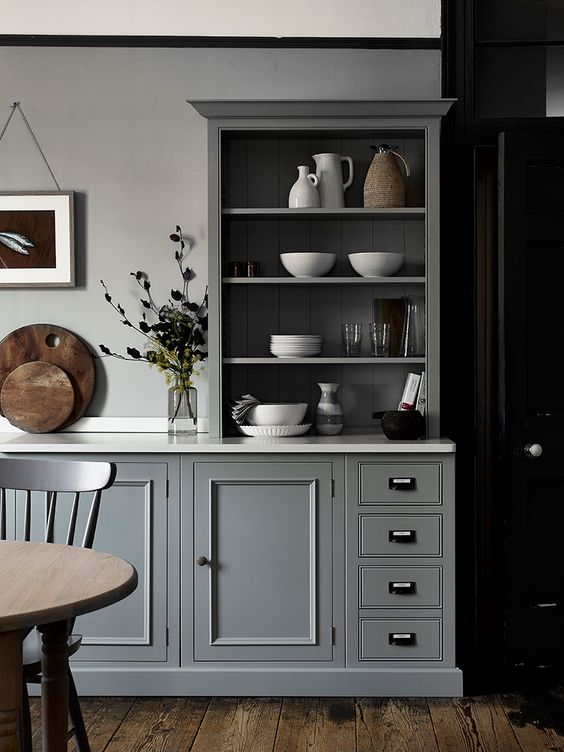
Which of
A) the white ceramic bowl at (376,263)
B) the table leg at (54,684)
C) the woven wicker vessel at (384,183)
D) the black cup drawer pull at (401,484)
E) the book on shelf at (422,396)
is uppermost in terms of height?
the woven wicker vessel at (384,183)

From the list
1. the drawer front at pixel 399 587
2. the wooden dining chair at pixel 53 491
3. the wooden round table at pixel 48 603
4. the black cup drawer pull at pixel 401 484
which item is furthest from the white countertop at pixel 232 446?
the wooden round table at pixel 48 603

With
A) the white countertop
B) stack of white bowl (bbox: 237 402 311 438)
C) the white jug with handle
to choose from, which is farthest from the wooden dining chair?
the white jug with handle

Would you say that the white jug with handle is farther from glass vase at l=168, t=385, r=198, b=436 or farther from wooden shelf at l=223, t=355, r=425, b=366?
glass vase at l=168, t=385, r=198, b=436

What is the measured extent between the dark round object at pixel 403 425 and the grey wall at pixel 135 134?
34.2 inches

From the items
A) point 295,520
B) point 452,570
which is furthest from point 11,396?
point 452,570

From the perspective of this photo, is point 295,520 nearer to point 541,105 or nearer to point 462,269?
point 462,269

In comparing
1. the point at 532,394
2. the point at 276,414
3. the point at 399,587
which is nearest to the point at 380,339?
the point at 276,414

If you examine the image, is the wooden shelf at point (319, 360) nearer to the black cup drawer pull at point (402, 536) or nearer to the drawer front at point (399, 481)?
the drawer front at point (399, 481)

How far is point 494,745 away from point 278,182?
7.62ft

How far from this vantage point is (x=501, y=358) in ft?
10.5

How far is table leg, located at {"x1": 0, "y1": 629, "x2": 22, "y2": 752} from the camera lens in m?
1.52

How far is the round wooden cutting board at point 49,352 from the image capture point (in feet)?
12.0

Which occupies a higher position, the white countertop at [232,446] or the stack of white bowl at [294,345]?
the stack of white bowl at [294,345]

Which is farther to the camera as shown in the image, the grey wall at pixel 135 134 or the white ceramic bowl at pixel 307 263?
the grey wall at pixel 135 134
